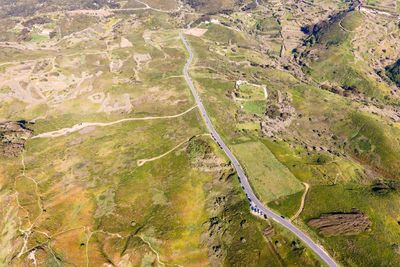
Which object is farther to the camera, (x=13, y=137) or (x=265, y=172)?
(x=13, y=137)

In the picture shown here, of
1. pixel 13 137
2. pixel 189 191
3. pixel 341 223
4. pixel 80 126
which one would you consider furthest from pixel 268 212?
pixel 13 137

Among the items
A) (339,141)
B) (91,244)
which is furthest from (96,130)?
(339,141)

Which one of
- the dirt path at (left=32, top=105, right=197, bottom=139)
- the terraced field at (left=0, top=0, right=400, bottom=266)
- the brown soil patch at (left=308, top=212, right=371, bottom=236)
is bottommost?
the dirt path at (left=32, top=105, right=197, bottom=139)

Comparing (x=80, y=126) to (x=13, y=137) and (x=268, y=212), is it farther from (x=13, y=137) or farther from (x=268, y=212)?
(x=268, y=212)

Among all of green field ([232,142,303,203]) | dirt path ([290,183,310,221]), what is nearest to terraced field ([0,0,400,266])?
dirt path ([290,183,310,221])

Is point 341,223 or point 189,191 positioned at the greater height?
point 341,223

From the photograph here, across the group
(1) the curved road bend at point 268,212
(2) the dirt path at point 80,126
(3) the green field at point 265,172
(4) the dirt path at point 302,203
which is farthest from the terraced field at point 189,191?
(1) the curved road bend at point 268,212

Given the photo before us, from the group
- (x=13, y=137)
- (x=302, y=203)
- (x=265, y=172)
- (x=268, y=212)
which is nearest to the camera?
(x=268, y=212)

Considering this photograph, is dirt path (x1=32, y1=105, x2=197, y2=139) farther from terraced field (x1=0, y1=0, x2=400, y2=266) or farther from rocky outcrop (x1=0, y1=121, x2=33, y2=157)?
rocky outcrop (x1=0, y1=121, x2=33, y2=157)
